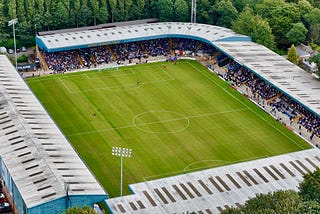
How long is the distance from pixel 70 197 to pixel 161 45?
71.4 meters

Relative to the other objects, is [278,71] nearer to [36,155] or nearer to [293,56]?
[293,56]

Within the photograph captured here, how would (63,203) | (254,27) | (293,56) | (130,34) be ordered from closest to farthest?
(63,203)
(293,56)
(254,27)
(130,34)

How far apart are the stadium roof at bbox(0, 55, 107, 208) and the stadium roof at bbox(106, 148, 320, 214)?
572 cm

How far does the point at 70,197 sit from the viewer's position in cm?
7844

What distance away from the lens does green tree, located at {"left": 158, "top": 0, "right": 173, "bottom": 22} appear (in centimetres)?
15150

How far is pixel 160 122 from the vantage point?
366 ft

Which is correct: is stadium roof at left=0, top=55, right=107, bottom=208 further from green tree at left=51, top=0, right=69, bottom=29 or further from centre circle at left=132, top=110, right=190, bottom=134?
green tree at left=51, top=0, right=69, bottom=29

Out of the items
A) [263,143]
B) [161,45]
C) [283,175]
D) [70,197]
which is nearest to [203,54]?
[161,45]

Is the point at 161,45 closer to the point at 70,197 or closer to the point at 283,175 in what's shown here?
the point at 283,175

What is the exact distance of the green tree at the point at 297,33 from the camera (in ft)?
462

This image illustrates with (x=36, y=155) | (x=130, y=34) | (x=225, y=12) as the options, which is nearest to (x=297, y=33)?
(x=225, y=12)

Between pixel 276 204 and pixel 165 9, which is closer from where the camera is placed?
pixel 276 204

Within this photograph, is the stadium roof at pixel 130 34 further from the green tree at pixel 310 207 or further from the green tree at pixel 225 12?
the green tree at pixel 310 207

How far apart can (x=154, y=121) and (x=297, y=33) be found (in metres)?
45.4
